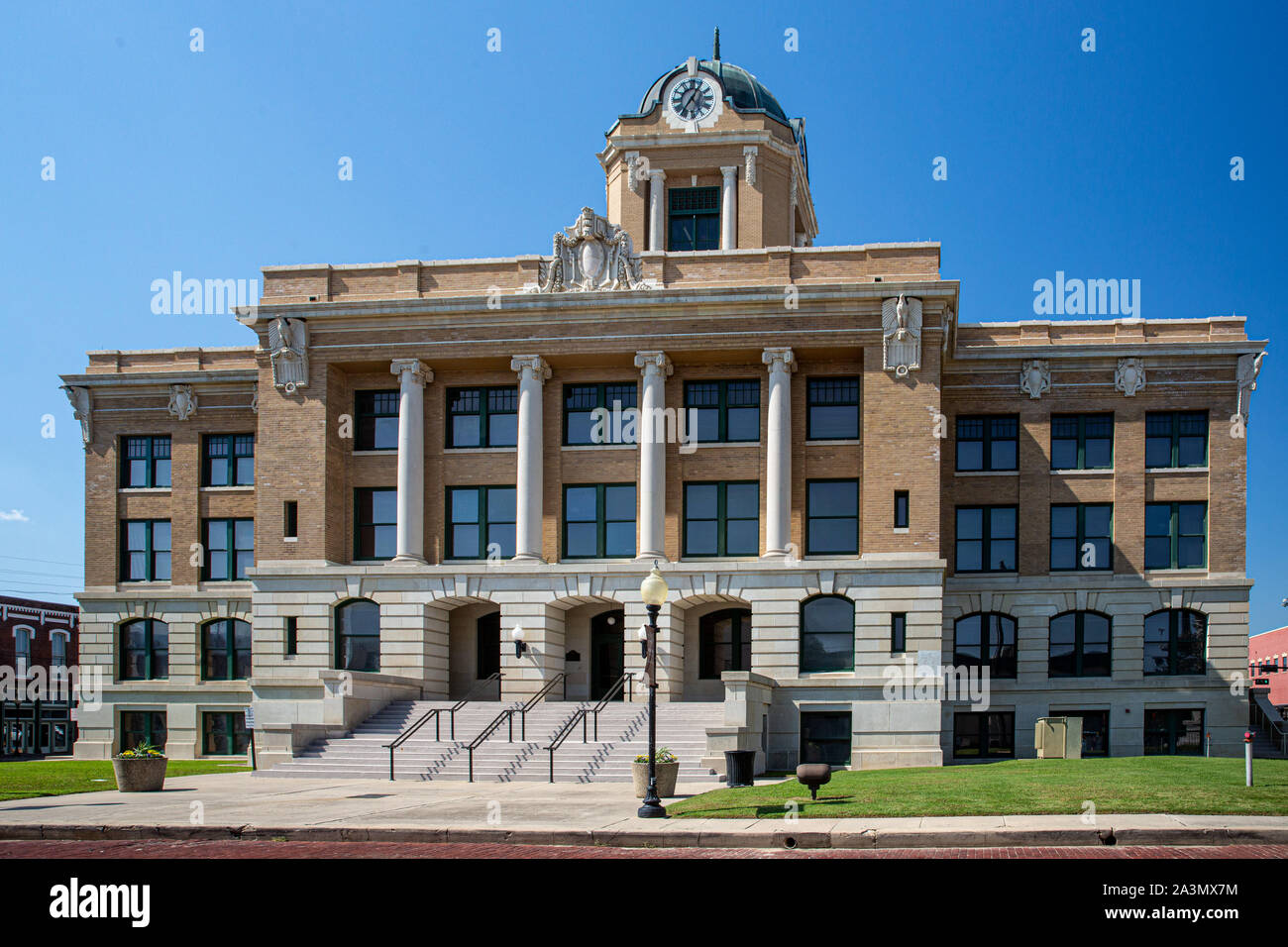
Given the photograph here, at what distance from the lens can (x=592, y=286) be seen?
37.2 m

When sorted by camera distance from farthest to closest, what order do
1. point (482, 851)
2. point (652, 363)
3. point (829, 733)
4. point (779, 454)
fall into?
point (652, 363) → point (779, 454) → point (829, 733) → point (482, 851)

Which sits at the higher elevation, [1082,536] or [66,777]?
[1082,536]

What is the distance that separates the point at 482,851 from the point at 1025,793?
29.3ft

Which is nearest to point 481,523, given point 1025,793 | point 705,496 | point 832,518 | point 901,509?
point 705,496

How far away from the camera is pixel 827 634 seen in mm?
35531

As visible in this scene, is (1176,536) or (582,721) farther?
(1176,536)

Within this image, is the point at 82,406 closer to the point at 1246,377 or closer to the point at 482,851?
the point at 482,851

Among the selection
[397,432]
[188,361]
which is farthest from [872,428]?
[188,361]

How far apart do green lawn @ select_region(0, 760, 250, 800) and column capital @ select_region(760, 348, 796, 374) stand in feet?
62.6

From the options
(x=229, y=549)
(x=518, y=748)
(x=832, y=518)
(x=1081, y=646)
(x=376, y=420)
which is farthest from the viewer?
(x=229, y=549)

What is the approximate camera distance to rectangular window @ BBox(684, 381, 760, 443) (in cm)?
3769

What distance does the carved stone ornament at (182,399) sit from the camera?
45.9 meters

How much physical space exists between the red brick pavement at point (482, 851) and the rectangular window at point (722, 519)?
2040 centimetres
